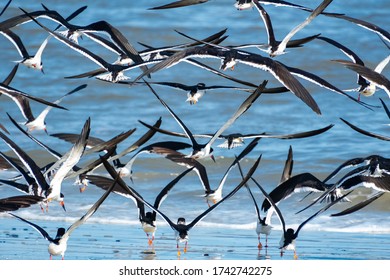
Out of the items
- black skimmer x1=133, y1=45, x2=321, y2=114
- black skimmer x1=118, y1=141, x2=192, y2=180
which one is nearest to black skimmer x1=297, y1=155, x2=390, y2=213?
black skimmer x1=133, y1=45, x2=321, y2=114

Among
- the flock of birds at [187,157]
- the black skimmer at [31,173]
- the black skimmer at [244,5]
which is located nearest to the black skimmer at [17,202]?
the flock of birds at [187,157]

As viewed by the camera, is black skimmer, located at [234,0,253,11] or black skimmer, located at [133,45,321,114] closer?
black skimmer, located at [133,45,321,114]

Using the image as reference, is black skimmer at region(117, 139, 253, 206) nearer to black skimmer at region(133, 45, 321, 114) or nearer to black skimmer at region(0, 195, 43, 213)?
black skimmer at region(133, 45, 321, 114)

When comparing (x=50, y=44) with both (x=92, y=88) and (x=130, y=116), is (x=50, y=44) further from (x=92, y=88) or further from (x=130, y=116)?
(x=130, y=116)

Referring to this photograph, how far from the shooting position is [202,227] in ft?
38.2

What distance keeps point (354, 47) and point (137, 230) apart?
37.1ft

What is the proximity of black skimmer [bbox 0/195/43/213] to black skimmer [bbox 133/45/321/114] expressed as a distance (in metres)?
1.55

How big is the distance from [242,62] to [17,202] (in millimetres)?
2946

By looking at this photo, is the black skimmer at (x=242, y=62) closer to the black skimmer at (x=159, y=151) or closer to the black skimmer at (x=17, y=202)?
the black skimmer at (x=159, y=151)

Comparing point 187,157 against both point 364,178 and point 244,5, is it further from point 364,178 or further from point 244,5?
point 364,178

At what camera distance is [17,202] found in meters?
8.93

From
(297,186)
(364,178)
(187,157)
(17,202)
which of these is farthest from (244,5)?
(17,202)

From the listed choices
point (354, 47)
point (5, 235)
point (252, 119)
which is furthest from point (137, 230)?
point (354, 47)

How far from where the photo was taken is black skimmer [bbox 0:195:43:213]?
881 cm
